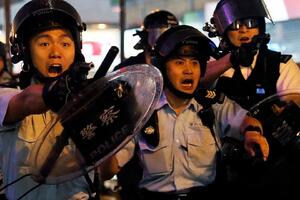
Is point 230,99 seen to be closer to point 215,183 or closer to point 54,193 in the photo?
point 215,183

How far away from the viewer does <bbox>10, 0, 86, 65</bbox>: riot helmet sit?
238cm

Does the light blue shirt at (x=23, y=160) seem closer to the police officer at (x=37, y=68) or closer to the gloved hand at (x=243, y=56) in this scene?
the police officer at (x=37, y=68)

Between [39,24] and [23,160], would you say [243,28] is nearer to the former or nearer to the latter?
[39,24]

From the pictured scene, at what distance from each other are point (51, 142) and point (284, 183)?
2.66ft

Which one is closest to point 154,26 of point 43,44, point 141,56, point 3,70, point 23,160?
point 141,56

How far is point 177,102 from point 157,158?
0.32 m

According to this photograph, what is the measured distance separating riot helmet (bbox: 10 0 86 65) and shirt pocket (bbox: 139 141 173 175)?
739 millimetres

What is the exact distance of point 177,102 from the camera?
122 inches

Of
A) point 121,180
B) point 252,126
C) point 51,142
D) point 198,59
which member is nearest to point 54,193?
point 51,142

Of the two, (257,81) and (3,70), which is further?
(3,70)

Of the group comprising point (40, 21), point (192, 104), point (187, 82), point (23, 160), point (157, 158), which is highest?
point (40, 21)

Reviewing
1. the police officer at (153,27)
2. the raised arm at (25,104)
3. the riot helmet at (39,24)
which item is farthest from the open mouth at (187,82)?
the police officer at (153,27)

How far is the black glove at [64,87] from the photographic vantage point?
1.87 m

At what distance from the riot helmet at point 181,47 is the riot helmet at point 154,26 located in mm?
1826
